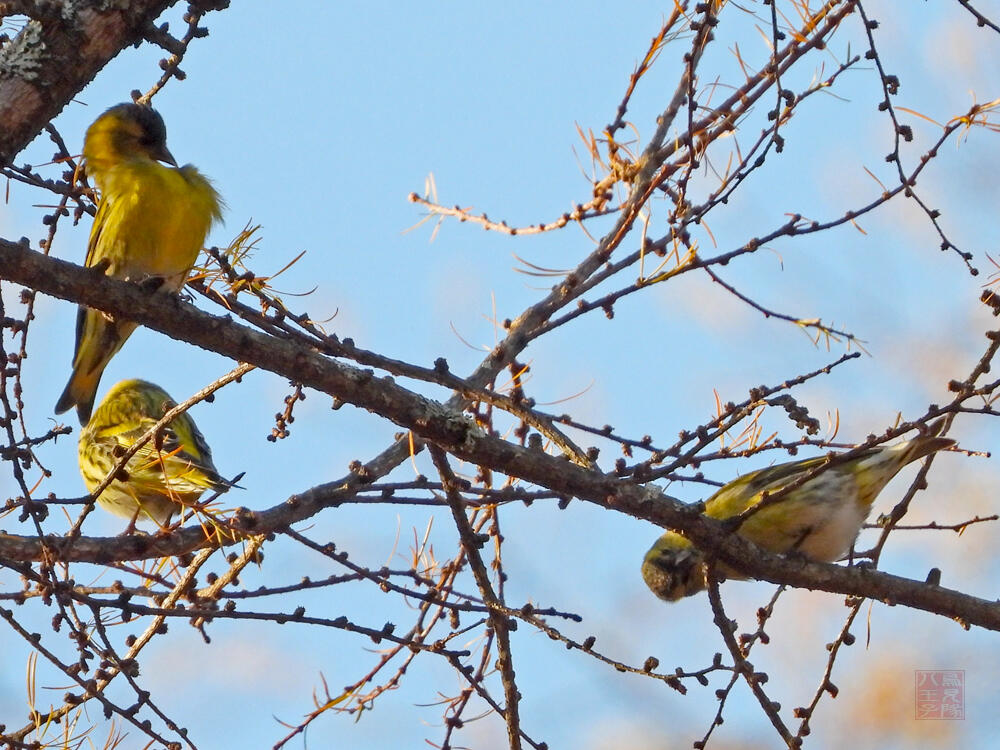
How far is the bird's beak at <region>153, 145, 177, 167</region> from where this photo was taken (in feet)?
17.4

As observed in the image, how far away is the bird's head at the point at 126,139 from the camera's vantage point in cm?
523

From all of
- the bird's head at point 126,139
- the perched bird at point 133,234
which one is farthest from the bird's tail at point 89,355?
the bird's head at point 126,139

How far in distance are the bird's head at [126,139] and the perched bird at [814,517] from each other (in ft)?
9.48

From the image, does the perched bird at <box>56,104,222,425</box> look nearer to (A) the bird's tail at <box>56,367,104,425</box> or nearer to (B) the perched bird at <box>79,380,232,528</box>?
(A) the bird's tail at <box>56,367,104,425</box>

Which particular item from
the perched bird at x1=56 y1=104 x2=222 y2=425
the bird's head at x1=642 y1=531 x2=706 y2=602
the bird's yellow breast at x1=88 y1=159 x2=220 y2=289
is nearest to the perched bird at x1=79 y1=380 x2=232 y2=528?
the perched bird at x1=56 y1=104 x2=222 y2=425

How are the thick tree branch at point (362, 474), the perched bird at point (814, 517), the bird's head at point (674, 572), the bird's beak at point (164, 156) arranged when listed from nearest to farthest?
the thick tree branch at point (362, 474) < the perched bird at point (814, 517) < the bird's head at point (674, 572) < the bird's beak at point (164, 156)

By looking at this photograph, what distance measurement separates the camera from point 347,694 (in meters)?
3.62

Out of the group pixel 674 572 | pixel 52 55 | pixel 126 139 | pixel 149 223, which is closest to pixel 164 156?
pixel 126 139

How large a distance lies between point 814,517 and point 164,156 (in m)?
3.26

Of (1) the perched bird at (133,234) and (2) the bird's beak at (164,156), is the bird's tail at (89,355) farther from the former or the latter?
(2) the bird's beak at (164,156)

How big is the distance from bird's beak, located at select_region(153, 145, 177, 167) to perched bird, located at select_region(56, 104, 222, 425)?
138mm

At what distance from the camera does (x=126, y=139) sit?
5.27m

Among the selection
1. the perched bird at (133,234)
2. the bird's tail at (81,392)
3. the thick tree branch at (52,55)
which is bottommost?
the thick tree branch at (52,55)

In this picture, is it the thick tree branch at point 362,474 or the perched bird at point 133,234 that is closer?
the thick tree branch at point 362,474
